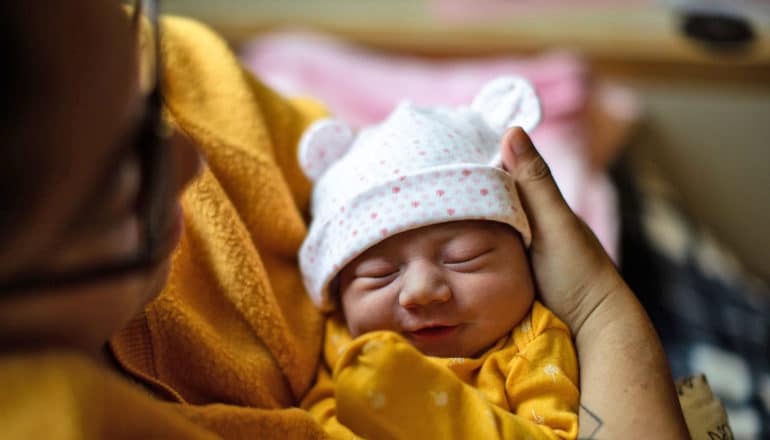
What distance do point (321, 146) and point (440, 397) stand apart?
1.09ft

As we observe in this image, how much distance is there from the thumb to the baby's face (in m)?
0.03

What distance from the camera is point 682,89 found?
183 centimetres

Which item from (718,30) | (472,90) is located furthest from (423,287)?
(718,30)

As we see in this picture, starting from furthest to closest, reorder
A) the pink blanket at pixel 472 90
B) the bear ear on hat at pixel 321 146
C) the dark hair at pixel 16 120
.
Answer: the pink blanket at pixel 472 90, the bear ear on hat at pixel 321 146, the dark hair at pixel 16 120

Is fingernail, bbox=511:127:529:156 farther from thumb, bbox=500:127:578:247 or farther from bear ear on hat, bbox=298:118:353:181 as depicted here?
bear ear on hat, bbox=298:118:353:181

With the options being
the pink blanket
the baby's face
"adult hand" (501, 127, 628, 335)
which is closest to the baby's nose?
the baby's face

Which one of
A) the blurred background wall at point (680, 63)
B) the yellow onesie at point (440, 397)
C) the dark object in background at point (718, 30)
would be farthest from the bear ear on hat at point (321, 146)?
the dark object in background at point (718, 30)

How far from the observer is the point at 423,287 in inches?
27.7

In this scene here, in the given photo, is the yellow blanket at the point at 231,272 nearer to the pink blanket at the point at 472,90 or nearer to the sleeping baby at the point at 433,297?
the sleeping baby at the point at 433,297

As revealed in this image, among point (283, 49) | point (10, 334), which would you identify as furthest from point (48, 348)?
point (283, 49)

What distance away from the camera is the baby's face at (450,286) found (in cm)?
72

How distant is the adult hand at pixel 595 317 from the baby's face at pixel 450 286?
0.03m

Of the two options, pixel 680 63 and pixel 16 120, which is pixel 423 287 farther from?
pixel 680 63

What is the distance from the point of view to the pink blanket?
1410mm
